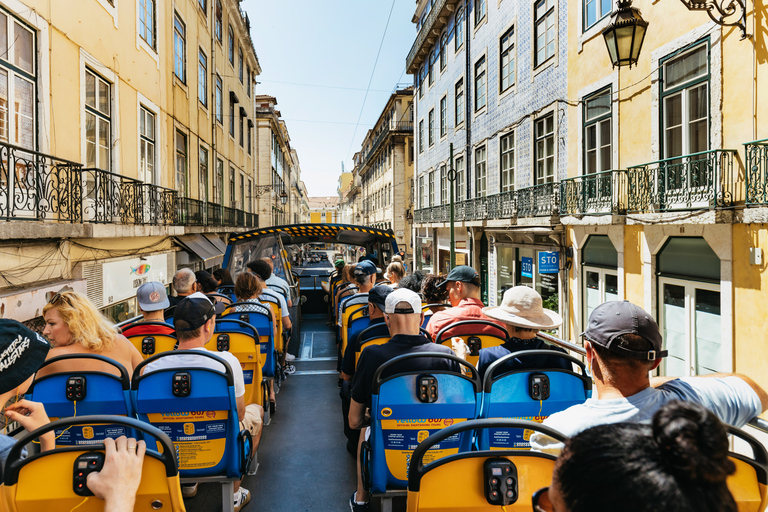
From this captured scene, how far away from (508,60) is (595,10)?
21.5 feet

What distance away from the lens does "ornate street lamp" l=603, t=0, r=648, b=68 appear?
781cm

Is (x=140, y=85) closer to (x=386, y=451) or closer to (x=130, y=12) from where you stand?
(x=130, y=12)

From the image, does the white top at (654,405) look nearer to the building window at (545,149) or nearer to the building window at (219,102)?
the building window at (545,149)

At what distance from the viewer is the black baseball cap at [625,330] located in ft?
6.81

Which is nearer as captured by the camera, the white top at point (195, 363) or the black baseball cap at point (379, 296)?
the white top at point (195, 363)

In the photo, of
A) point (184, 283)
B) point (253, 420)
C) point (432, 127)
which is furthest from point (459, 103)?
point (253, 420)

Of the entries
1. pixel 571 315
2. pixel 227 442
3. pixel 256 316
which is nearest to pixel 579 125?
pixel 571 315

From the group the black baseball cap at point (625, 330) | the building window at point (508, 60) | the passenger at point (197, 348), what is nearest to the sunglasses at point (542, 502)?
the black baseball cap at point (625, 330)

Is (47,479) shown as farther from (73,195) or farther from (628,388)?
(73,195)

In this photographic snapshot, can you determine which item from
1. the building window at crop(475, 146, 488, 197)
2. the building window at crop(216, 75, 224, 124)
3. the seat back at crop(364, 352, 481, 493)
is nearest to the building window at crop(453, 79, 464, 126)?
the building window at crop(475, 146, 488, 197)

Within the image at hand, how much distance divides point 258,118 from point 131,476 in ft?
139

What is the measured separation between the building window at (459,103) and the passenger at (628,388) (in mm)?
23538

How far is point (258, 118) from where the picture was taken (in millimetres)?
41125

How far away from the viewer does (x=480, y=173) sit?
73.6ft
